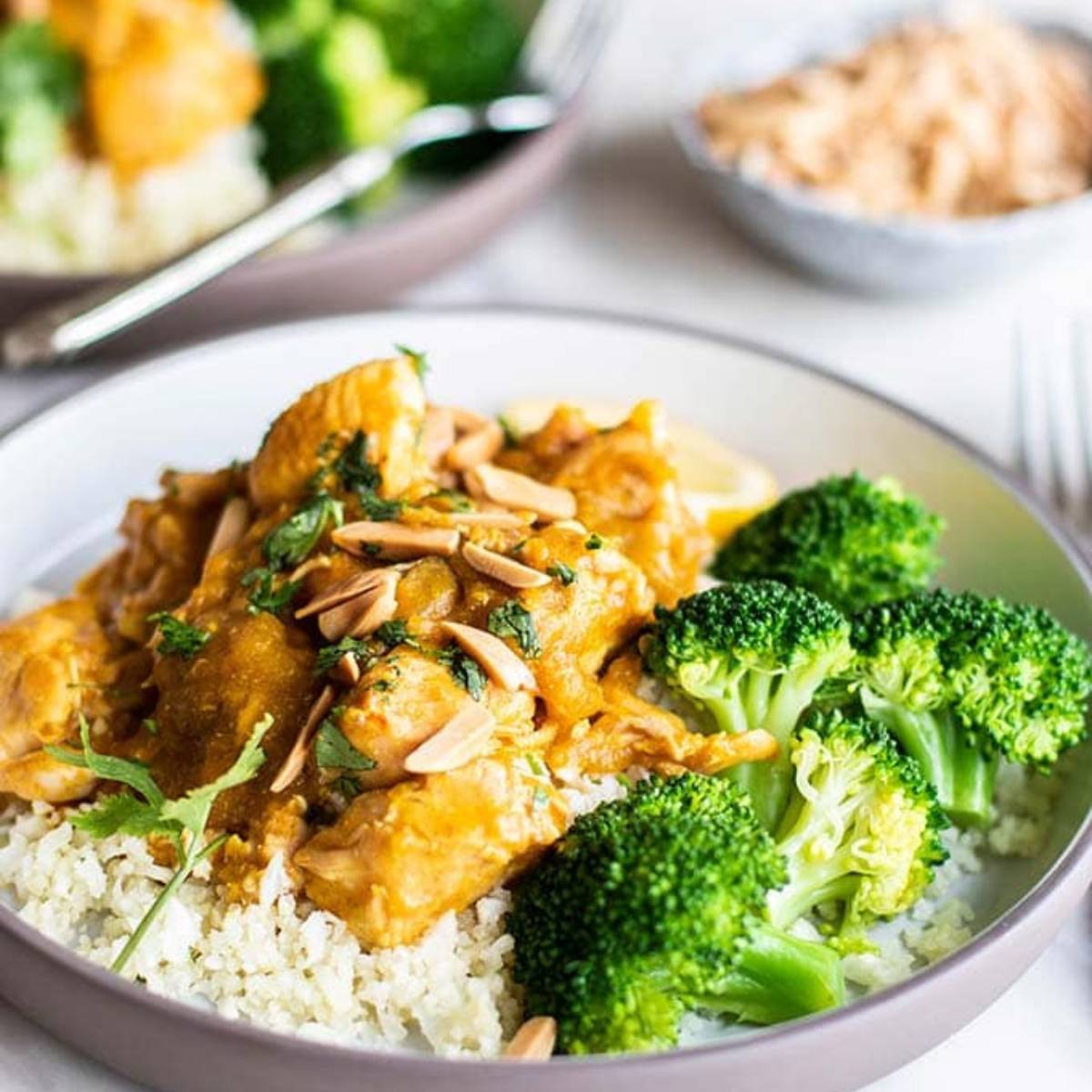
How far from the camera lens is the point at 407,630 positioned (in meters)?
2.39

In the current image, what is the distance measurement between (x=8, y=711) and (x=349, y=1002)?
0.72 metres

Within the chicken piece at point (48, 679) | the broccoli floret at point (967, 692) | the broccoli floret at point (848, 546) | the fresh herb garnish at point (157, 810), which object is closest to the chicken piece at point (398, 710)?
the fresh herb garnish at point (157, 810)

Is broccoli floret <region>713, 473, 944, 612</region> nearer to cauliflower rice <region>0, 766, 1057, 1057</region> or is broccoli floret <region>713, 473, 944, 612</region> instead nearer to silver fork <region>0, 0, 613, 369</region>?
cauliflower rice <region>0, 766, 1057, 1057</region>

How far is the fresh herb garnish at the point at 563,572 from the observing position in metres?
2.44

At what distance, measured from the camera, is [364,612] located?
7.85 ft

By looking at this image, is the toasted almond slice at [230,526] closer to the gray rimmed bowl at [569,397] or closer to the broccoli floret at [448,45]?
the gray rimmed bowl at [569,397]

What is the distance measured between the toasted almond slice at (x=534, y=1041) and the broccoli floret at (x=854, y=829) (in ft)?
1.25

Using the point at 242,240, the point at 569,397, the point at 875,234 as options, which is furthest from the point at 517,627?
the point at 875,234

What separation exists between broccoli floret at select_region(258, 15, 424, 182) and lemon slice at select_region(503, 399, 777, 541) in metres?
1.29

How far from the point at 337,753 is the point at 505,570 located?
0.36 m

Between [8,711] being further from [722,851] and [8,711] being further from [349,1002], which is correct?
[722,851]

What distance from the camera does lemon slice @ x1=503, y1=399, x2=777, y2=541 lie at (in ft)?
10.3

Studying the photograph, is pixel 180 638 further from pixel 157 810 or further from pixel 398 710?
pixel 398 710

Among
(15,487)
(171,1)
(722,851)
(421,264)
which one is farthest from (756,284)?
(722,851)
